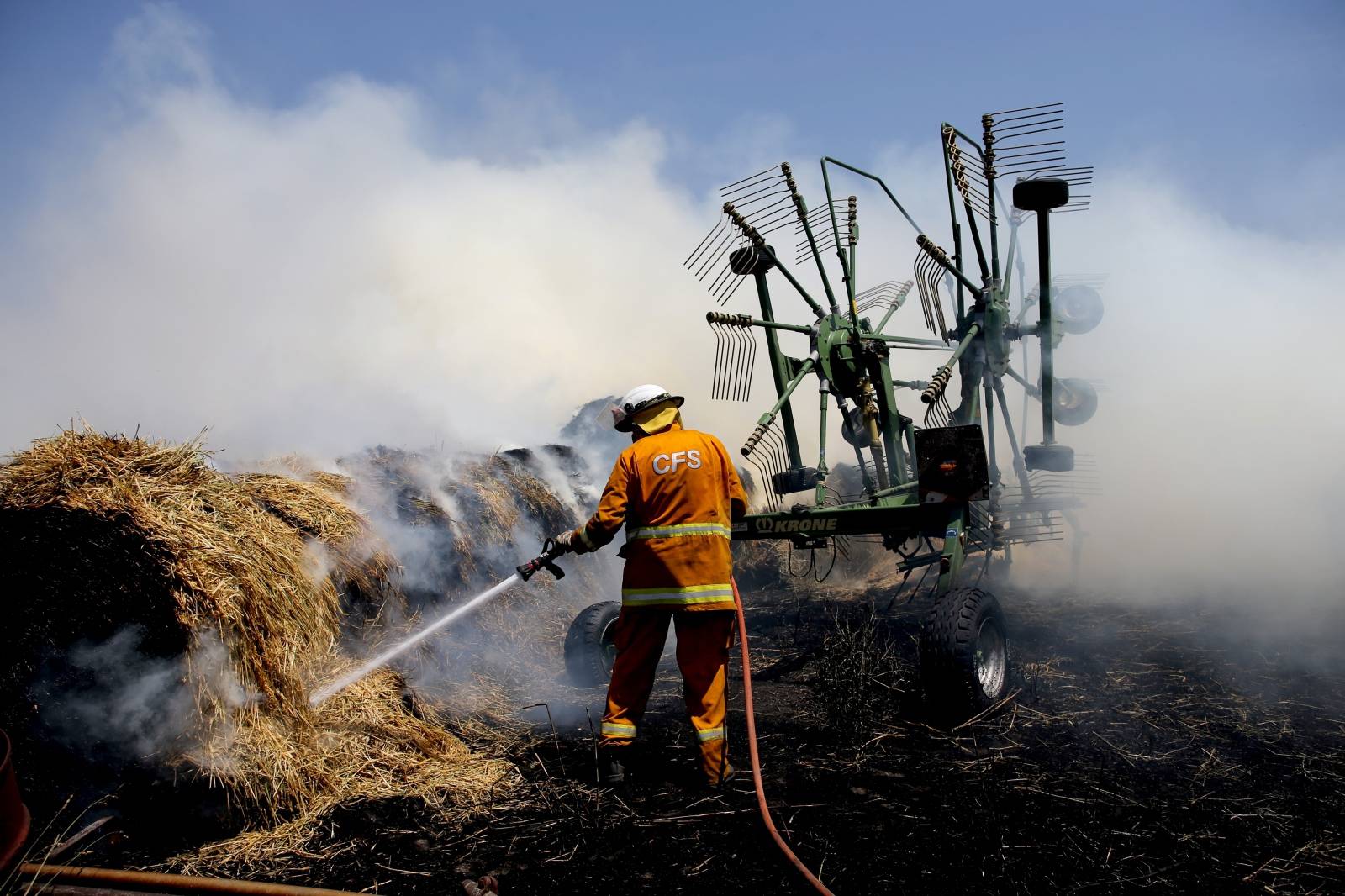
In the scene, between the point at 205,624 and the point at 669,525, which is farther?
the point at 669,525

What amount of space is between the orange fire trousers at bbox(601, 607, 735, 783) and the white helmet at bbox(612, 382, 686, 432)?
3.60ft

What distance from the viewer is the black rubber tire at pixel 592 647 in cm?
667

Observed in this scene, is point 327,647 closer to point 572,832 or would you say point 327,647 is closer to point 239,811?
point 239,811

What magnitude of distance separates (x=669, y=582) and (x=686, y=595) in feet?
0.37

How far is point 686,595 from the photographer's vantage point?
4387mm

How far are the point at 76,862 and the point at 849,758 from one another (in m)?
3.64

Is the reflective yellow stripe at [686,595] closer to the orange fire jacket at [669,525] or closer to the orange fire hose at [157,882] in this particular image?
the orange fire jacket at [669,525]

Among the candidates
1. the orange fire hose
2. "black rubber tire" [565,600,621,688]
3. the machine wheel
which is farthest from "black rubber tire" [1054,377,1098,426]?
the orange fire hose

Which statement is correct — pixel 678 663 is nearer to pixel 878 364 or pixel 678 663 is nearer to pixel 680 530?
pixel 680 530

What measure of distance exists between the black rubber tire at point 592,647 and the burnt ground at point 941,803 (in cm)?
68

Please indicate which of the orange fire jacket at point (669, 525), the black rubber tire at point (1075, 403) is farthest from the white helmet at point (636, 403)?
the black rubber tire at point (1075, 403)

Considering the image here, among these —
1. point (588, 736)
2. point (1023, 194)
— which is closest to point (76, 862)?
point (588, 736)

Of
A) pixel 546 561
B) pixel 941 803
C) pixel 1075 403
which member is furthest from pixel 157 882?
pixel 1075 403

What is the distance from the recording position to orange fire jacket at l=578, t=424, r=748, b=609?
14.5 feet
